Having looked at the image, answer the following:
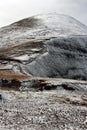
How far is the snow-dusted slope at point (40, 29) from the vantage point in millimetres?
81625

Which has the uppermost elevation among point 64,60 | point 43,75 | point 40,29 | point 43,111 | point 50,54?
point 43,111

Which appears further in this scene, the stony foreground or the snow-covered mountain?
the snow-covered mountain

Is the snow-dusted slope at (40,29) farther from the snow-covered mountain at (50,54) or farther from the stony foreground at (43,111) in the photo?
the stony foreground at (43,111)

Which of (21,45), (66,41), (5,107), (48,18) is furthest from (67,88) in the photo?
(48,18)

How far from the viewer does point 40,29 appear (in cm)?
8794

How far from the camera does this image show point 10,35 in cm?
8981

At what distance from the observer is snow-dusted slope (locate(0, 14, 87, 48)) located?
81625 millimetres

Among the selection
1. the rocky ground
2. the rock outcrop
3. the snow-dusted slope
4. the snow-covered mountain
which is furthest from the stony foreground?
the snow-dusted slope

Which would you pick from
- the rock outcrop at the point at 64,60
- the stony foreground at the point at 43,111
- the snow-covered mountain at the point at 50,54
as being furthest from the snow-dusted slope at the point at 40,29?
the stony foreground at the point at 43,111

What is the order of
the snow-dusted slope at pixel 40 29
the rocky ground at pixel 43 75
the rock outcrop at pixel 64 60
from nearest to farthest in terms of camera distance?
the rocky ground at pixel 43 75
the rock outcrop at pixel 64 60
the snow-dusted slope at pixel 40 29

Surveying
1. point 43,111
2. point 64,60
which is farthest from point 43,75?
point 43,111

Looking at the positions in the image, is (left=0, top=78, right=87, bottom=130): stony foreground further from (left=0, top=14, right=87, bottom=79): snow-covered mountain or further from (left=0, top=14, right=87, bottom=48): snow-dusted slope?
(left=0, top=14, right=87, bottom=48): snow-dusted slope

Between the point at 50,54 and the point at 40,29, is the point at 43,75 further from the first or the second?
the point at 40,29

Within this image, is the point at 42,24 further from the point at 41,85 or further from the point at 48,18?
the point at 41,85
